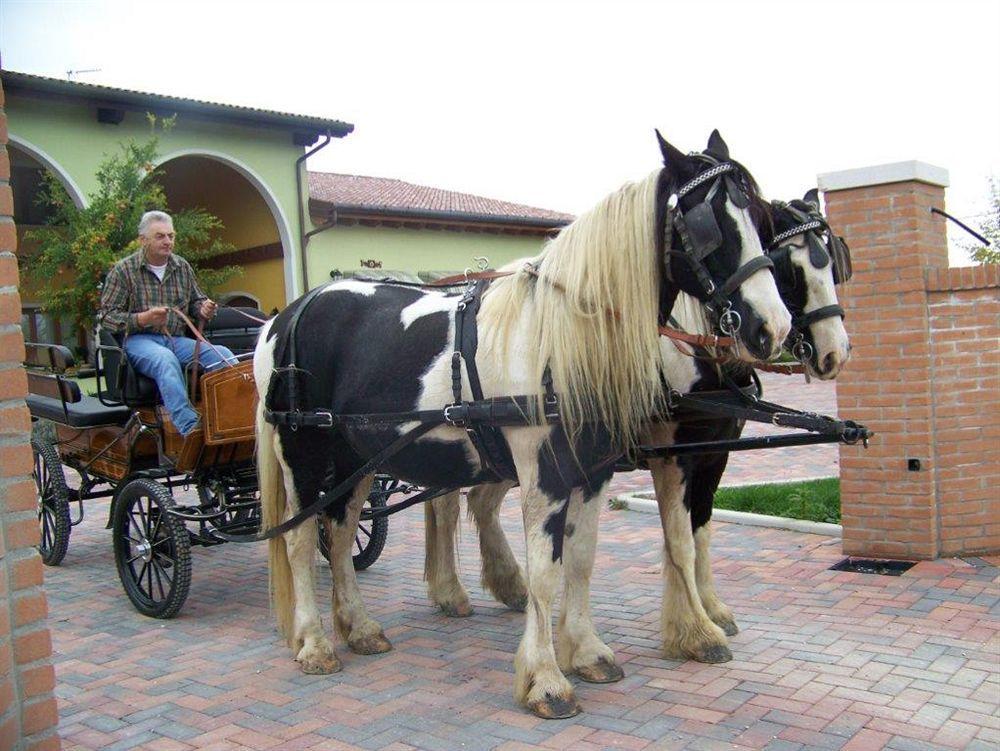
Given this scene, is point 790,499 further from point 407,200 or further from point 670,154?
point 407,200

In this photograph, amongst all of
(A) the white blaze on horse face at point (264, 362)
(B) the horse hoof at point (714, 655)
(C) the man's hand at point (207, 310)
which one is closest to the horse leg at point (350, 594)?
(A) the white blaze on horse face at point (264, 362)

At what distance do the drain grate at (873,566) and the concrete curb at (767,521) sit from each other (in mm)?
281

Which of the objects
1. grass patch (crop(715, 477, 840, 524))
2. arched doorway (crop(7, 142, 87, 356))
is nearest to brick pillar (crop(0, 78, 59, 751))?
grass patch (crop(715, 477, 840, 524))

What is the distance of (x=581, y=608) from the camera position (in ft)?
13.3

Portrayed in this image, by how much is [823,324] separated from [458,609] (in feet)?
9.07

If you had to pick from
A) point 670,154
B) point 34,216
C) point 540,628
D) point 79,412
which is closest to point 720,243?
point 670,154

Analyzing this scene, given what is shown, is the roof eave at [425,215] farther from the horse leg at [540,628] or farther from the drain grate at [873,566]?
the horse leg at [540,628]

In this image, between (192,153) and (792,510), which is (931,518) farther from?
(192,153)

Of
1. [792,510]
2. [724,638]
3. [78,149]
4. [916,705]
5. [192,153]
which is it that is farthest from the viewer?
[192,153]

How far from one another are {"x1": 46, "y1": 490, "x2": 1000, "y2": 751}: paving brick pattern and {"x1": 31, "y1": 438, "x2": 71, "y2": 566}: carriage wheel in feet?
1.92

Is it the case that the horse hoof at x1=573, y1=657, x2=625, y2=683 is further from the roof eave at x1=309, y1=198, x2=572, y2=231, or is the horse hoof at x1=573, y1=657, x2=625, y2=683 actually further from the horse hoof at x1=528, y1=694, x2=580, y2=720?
the roof eave at x1=309, y1=198, x2=572, y2=231

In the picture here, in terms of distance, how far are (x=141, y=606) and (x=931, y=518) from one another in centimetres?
507

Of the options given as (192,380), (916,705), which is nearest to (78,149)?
(192,380)

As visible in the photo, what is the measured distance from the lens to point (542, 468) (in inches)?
142
